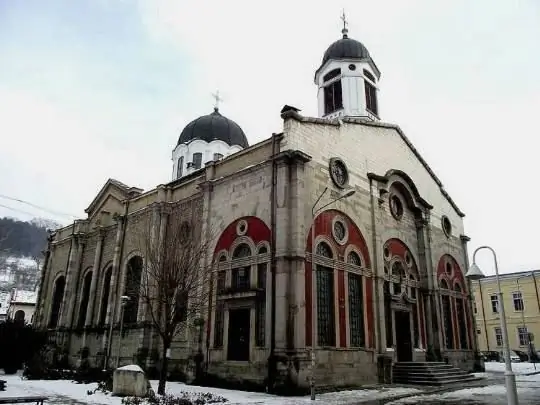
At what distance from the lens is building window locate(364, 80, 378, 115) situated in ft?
99.2

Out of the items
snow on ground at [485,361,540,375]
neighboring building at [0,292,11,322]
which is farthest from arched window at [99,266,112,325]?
neighboring building at [0,292,11,322]

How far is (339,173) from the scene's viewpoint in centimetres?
2142

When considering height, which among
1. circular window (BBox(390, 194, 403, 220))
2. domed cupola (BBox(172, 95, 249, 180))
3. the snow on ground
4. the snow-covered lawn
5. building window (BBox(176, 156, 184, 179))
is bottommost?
the snow-covered lawn

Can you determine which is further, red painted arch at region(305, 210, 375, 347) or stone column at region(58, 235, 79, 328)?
stone column at region(58, 235, 79, 328)

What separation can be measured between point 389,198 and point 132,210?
1653 centimetres

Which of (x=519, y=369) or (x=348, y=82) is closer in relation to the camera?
(x=348, y=82)

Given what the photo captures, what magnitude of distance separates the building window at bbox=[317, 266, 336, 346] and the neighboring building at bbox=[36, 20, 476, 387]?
0.19ft

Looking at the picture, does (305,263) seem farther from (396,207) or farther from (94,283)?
(94,283)

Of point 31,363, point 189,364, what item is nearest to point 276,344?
point 189,364

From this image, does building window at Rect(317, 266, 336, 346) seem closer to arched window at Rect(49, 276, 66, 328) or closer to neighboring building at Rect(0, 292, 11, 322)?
arched window at Rect(49, 276, 66, 328)

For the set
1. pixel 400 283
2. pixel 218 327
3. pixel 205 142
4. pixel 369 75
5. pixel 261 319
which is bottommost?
pixel 218 327

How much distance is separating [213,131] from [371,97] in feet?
43.4

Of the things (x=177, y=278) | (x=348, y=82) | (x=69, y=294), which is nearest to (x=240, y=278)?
(x=177, y=278)

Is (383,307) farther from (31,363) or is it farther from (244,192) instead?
(31,363)
